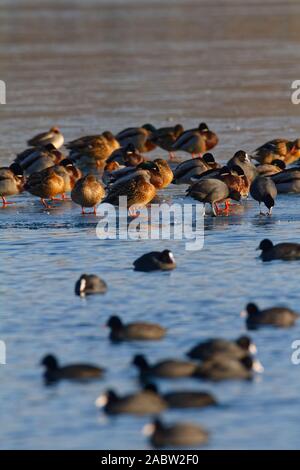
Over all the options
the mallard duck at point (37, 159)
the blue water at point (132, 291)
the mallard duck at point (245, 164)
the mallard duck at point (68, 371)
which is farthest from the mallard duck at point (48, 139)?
the mallard duck at point (68, 371)

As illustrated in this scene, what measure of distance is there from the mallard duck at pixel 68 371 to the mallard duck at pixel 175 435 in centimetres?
134

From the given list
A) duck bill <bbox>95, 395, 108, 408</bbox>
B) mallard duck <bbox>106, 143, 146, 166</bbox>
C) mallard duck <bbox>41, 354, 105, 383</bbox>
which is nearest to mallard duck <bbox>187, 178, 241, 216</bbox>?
mallard duck <bbox>106, 143, 146, 166</bbox>

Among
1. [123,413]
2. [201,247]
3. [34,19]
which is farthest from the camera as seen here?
[34,19]

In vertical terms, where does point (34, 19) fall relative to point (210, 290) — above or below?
above

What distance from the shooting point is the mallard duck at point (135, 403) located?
8.78 m

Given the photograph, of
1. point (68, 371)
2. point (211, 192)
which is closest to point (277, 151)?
point (211, 192)

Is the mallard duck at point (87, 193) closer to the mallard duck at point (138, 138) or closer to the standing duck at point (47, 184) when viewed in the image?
the standing duck at point (47, 184)

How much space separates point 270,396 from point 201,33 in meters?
42.6

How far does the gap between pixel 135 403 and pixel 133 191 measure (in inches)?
324

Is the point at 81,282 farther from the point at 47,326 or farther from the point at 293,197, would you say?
the point at 293,197

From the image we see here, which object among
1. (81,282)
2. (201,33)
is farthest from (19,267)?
(201,33)

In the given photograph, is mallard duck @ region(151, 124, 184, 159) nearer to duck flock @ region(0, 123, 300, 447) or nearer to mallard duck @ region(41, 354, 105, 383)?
duck flock @ region(0, 123, 300, 447)

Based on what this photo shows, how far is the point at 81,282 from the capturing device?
12133mm
